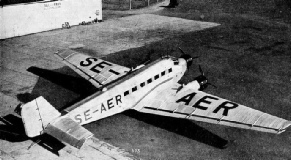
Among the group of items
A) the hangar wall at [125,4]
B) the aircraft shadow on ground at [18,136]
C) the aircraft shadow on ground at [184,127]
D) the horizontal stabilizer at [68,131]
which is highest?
the hangar wall at [125,4]

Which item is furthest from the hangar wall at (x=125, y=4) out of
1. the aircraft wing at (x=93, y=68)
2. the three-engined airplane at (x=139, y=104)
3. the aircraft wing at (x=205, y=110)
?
the aircraft wing at (x=205, y=110)

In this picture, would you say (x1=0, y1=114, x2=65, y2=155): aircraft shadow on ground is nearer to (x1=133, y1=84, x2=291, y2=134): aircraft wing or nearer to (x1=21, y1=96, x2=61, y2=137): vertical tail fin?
(x1=21, y1=96, x2=61, y2=137): vertical tail fin

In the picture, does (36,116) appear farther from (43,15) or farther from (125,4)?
(125,4)

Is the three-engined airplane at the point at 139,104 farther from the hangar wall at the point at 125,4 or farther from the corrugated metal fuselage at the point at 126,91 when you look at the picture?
the hangar wall at the point at 125,4

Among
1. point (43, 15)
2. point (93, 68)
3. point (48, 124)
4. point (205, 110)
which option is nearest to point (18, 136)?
point (48, 124)

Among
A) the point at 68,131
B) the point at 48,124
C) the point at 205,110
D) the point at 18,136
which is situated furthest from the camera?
the point at 18,136

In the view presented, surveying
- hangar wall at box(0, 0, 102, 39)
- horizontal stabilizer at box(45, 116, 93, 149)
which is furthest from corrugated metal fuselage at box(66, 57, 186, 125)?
hangar wall at box(0, 0, 102, 39)
